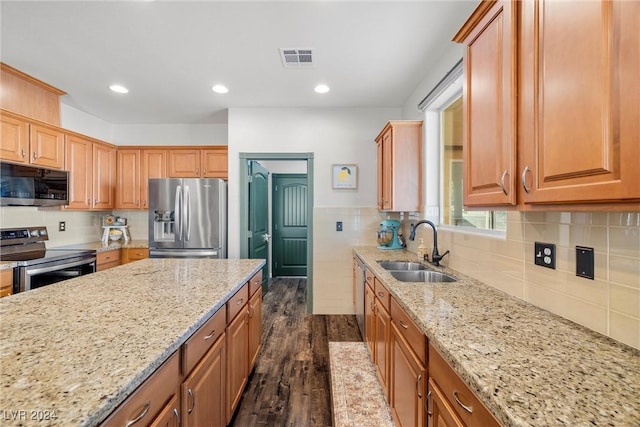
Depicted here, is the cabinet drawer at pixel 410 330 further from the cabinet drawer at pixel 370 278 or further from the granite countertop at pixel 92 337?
the granite countertop at pixel 92 337

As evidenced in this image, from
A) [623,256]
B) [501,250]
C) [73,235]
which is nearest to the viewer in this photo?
[623,256]

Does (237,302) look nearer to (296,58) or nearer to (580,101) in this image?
(580,101)

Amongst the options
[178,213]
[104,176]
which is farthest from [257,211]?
[104,176]

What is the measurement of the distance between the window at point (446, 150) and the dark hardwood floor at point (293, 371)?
1.57 meters

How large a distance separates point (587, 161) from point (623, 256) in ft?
1.42

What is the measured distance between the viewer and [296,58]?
7.81 ft

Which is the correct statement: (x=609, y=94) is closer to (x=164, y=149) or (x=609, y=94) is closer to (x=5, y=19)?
(x=5, y=19)

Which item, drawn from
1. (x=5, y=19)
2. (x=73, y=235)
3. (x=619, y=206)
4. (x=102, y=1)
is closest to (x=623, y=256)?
(x=619, y=206)

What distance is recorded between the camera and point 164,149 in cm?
391

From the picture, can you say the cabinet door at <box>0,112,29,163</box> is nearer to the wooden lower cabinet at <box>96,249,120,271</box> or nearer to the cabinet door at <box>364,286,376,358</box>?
the wooden lower cabinet at <box>96,249,120,271</box>

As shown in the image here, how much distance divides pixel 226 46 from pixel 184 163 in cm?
214

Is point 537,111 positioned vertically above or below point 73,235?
above

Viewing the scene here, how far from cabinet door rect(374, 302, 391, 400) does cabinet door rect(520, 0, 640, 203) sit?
1.14 meters

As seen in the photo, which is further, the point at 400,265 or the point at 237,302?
the point at 400,265
